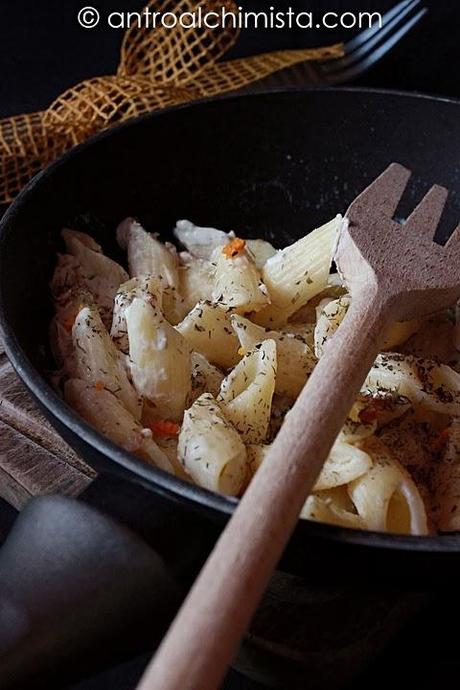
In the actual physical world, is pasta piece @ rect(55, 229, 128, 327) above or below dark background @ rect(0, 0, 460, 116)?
below

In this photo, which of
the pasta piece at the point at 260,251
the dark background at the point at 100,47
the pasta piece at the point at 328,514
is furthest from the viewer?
the dark background at the point at 100,47

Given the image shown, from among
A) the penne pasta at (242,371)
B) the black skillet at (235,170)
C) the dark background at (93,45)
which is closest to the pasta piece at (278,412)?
the penne pasta at (242,371)

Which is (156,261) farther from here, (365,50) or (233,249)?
(365,50)

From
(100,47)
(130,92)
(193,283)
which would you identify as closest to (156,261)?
(193,283)

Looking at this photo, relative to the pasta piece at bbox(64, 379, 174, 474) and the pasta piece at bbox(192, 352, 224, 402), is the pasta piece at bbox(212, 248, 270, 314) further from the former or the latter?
the pasta piece at bbox(64, 379, 174, 474)

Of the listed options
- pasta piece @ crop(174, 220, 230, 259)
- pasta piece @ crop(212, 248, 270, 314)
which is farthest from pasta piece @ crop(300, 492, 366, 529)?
pasta piece @ crop(174, 220, 230, 259)

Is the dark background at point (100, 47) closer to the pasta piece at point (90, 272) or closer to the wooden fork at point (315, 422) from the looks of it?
the pasta piece at point (90, 272)
